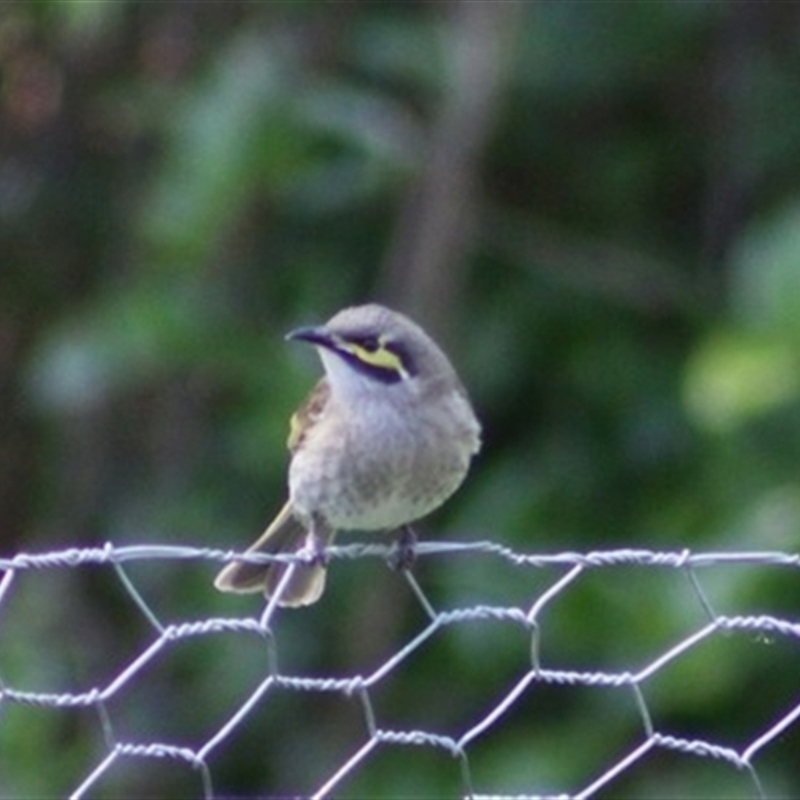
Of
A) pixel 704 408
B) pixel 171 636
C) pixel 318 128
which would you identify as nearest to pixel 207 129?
pixel 318 128

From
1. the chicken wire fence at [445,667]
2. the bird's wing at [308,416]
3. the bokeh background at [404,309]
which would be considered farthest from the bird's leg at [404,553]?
the bokeh background at [404,309]

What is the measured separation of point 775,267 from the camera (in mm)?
4934

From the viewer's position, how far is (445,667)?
568 centimetres

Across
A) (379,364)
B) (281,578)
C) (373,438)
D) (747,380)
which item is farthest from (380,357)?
(747,380)

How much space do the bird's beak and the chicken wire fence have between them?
0.92 feet

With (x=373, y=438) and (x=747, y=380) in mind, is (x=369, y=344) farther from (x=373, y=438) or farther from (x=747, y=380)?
(x=747, y=380)

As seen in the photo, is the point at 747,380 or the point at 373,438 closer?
the point at 373,438

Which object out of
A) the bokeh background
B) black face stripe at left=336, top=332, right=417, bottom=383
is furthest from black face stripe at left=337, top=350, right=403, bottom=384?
the bokeh background

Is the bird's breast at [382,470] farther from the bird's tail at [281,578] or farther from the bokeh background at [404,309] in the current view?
the bokeh background at [404,309]

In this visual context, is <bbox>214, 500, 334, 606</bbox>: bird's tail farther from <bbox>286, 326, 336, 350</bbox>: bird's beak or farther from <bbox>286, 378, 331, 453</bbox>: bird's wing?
<bbox>286, 326, 336, 350</bbox>: bird's beak

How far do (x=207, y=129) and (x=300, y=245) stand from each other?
24.1 inches

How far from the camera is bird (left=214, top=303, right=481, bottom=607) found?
372 centimetres

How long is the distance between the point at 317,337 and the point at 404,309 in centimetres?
198

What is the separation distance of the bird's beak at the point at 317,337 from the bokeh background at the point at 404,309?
136cm
